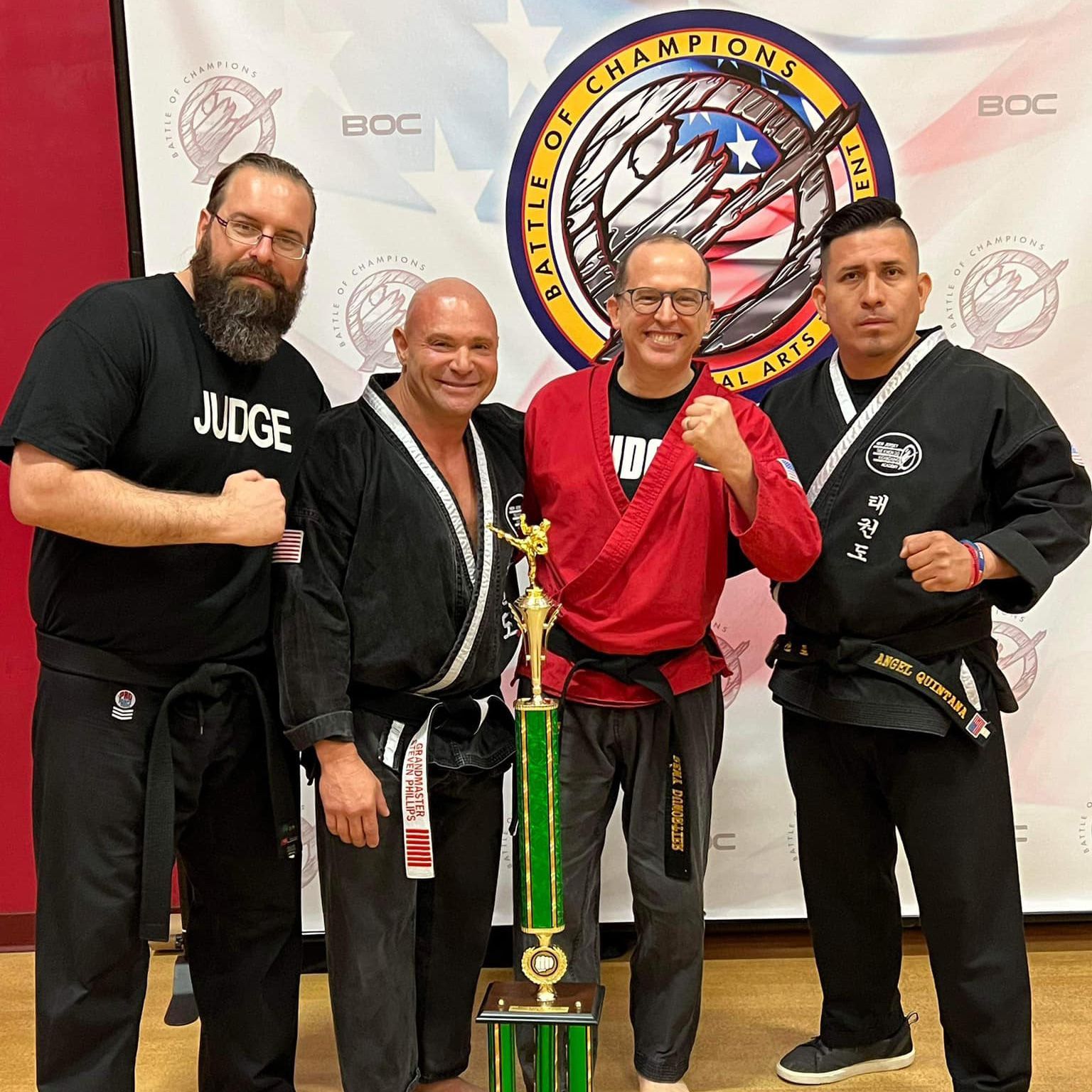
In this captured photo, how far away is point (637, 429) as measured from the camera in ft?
7.10

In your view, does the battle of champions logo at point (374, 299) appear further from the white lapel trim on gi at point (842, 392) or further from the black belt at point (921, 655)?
the black belt at point (921, 655)

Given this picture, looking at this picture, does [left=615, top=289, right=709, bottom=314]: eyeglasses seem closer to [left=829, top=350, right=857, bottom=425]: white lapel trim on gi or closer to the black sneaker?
[left=829, top=350, right=857, bottom=425]: white lapel trim on gi

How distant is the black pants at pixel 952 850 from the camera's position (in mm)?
2078

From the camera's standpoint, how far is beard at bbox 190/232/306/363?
192cm

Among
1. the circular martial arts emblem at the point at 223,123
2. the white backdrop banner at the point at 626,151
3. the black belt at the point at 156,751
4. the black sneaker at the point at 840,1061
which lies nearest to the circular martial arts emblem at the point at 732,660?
the white backdrop banner at the point at 626,151

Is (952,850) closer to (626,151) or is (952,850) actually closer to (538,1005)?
(538,1005)

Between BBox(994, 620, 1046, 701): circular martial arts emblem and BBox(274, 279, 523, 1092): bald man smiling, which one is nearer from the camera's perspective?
BBox(274, 279, 523, 1092): bald man smiling

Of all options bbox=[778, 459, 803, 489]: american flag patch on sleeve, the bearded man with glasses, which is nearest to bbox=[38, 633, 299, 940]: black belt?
the bearded man with glasses

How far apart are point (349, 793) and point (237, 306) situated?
0.85 metres

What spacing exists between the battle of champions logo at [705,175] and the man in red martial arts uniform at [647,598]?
0.67 m

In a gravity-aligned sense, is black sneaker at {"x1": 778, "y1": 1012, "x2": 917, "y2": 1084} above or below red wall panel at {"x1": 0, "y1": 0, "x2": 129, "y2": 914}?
below

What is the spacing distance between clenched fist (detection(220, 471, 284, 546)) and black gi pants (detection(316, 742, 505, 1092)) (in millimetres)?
463

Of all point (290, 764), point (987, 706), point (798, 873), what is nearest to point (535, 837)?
point (290, 764)

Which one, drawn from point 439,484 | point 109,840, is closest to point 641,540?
point 439,484
